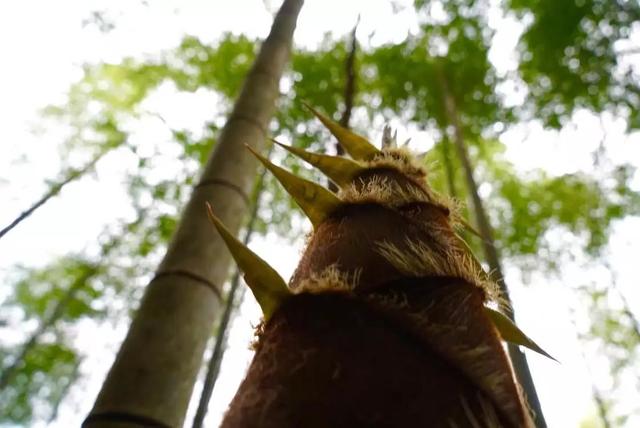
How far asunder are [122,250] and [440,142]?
406cm

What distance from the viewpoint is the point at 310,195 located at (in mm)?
549

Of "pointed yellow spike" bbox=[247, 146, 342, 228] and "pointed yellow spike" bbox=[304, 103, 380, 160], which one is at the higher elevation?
"pointed yellow spike" bbox=[304, 103, 380, 160]

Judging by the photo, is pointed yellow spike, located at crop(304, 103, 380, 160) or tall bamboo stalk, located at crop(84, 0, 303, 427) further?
pointed yellow spike, located at crop(304, 103, 380, 160)

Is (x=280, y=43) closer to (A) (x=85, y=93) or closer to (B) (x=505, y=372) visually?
(B) (x=505, y=372)

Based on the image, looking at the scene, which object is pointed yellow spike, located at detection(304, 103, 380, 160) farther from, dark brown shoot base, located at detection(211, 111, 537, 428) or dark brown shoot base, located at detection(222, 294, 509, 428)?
dark brown shoot base, located at detection(222, 294, 509, 428)

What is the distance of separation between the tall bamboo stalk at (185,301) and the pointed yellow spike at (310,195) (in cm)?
26

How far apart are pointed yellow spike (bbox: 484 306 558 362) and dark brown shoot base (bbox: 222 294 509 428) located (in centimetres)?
14

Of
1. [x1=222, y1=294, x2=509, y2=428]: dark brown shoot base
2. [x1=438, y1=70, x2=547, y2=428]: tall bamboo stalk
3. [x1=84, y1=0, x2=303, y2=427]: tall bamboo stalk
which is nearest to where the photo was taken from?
[x1=222, y1=294, x2=509, y2=428]: dark brown shoot base

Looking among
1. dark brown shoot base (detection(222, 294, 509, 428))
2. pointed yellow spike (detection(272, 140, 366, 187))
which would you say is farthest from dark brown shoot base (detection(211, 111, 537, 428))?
pointed yellow spike (detection(272, 140, 366, 187))

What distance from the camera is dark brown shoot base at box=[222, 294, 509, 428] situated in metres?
0.32

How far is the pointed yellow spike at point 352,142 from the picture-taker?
72cm

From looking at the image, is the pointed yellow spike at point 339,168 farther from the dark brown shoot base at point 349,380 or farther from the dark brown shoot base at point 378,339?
the dark brown shoot base at point 349,380

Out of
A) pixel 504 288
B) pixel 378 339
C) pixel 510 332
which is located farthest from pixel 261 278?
pixel 504 288

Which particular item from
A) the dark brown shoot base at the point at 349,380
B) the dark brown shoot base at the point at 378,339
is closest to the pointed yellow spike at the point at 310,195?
the dark brown shoot base at the point at 378,339
